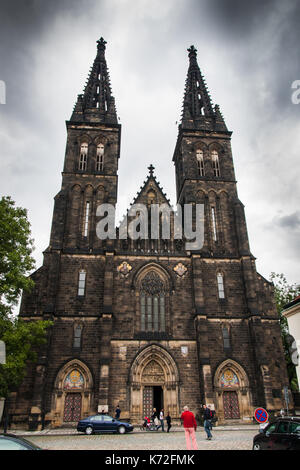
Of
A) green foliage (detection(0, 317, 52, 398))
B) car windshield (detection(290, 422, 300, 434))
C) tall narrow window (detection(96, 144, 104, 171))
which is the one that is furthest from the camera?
tall narrow window (detection(96, 144, 104, 171))

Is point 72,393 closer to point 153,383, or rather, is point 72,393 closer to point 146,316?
point 153,383

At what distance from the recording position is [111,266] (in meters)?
26.1

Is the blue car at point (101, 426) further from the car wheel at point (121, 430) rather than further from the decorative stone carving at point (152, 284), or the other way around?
the decorative stone carving at point (152, 284)

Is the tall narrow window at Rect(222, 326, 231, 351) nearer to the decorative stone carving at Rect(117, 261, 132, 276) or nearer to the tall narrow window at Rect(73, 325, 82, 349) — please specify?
the decorative stone carving at Rect(117, 261, 132, 276)

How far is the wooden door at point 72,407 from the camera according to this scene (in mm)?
22859

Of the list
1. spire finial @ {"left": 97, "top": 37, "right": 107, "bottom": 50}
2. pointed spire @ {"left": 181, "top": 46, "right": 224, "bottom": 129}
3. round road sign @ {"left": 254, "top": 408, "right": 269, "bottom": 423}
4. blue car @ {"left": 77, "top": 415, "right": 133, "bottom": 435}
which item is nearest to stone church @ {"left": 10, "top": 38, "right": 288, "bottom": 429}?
blue car @ {"left": 77, "top": 415, "right": 133, "bottom": 435}

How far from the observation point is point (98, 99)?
36.7m

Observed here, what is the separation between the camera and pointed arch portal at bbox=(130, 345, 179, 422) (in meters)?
23.4

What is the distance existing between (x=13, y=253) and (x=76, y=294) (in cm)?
884

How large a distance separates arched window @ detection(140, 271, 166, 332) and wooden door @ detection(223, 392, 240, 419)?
6301 mm

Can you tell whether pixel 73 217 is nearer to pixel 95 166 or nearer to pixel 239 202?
pixel 95 166

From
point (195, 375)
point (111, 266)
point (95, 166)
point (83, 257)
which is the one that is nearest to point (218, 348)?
point (195, 375)

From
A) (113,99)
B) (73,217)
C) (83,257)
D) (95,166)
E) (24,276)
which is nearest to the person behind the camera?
(24,276)
